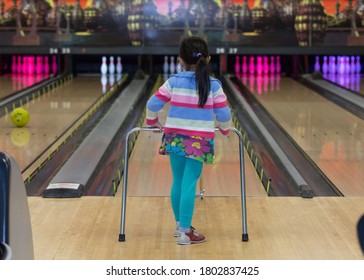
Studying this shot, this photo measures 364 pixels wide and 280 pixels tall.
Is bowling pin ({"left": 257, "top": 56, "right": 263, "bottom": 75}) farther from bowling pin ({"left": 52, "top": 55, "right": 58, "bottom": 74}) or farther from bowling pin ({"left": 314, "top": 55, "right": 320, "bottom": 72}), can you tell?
bowling pin ({"left": 52, "top": 55, "right": 58, "bottom": 74})

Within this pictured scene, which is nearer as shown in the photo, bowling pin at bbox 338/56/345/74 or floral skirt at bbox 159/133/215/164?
floral skirt at bbox 159/133/215/164

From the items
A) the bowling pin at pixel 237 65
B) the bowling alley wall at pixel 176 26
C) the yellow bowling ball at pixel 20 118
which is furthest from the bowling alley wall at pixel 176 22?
the yellow bowling ball at pixel 20 118

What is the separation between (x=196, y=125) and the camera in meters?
3.64

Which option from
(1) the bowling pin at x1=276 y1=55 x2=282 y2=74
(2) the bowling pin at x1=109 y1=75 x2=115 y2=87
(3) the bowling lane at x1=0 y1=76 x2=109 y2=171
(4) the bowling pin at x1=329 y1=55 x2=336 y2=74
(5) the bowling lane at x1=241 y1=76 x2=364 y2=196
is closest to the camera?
(5) the bowling lane at x1=241 y1=76 x2=364 y2=196

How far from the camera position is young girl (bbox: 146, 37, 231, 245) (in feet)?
11.9

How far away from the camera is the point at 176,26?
38.7 ft

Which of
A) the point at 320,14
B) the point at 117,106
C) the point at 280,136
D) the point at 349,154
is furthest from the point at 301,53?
the point at 349,154

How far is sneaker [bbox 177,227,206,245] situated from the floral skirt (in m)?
0.38

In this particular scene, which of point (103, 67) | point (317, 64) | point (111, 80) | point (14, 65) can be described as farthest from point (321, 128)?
point (14, 65)

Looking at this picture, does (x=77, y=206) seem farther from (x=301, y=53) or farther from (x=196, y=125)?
(x=301, y=53)

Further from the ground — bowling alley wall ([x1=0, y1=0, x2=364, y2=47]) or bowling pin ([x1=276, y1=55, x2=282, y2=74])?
bowling alley wall ([x1=0, y1=0, x2=364, y2=47])

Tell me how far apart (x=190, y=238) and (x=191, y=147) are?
0.45 m

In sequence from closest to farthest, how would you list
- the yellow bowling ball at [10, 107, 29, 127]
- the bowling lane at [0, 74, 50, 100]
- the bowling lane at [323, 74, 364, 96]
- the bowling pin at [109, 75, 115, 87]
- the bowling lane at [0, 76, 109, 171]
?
1. the bowling lane at [0, 76, 109, 171]
2. the yellow bowling ball at [10, 107, 29, 127]
3. the bowling lane at [0, 74, 50, 100]
4. the bowling lane at [323, 74, 364, 96]
5. the bowling pin at [109, 75, 115, 87]

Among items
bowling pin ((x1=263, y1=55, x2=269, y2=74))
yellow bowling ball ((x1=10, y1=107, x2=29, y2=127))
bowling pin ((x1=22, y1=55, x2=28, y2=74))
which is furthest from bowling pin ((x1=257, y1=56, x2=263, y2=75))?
yellow bowling ball ((x1=10, y1=107, x2=29, y2=127))
